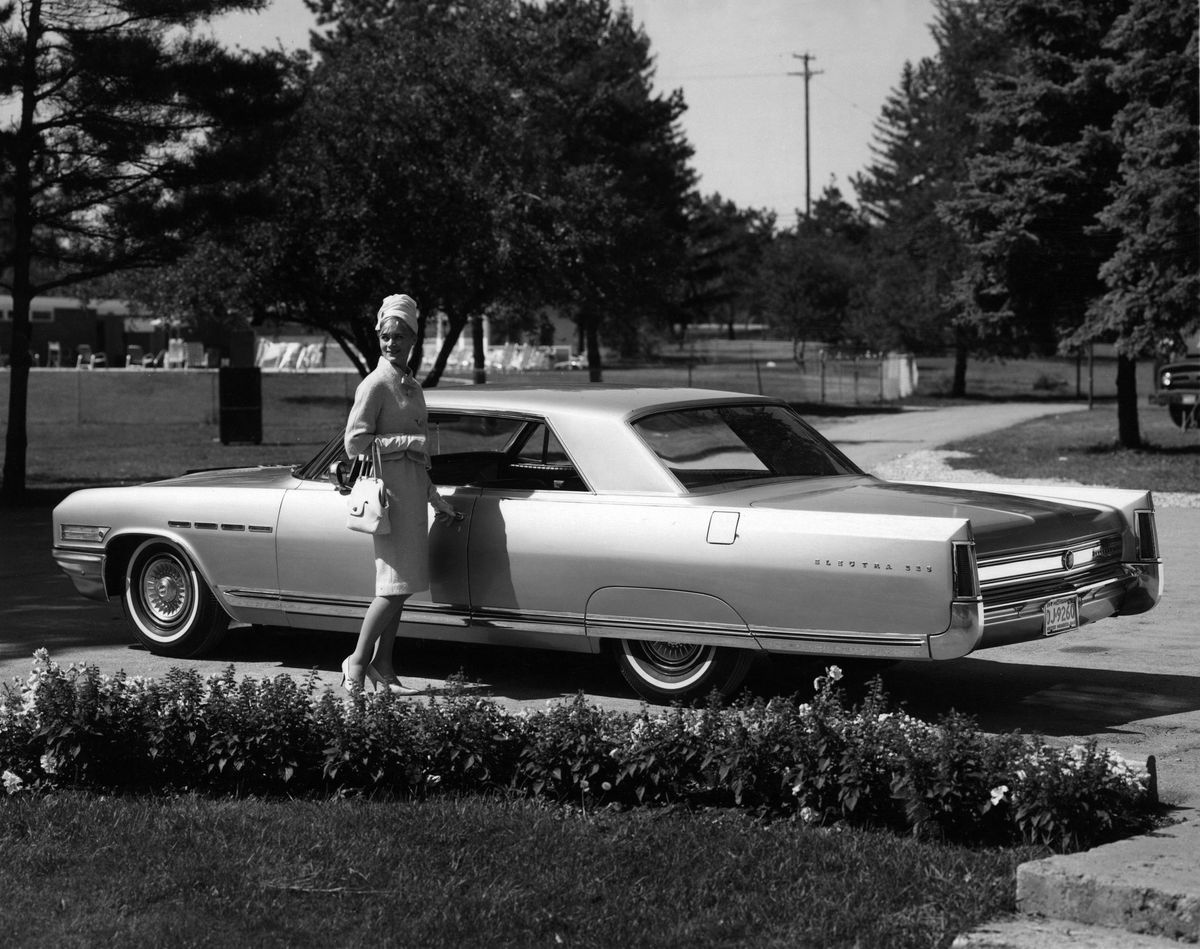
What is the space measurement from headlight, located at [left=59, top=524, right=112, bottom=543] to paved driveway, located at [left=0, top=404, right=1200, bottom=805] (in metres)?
0.64

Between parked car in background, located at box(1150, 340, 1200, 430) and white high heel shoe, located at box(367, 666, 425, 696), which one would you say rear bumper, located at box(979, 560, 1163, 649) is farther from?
parked car in background, located at box(1150, 340, 1200, 430)

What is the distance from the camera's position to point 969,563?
20.7ft

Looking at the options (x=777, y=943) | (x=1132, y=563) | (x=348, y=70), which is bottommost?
(x=777, y=943)

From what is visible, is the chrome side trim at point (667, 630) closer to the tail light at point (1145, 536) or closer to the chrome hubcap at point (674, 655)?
the chrome hubcap at point (674, 655)

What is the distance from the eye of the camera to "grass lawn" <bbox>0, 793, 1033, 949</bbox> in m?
4.33

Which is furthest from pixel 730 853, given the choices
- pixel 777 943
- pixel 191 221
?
pixel 191 221

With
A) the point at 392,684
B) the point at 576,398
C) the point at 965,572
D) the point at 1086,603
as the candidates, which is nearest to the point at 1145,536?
the point at 1086,603

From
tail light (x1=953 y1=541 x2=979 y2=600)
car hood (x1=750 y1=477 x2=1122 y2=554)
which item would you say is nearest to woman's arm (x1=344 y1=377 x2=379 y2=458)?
car hood (x1=750 y1=477 x2=1122 y2=554)

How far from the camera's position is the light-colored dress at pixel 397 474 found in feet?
23.9

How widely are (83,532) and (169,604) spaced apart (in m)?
0.67

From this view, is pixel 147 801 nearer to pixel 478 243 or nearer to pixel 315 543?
pixel 315 543

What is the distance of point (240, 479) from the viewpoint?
28.3ft

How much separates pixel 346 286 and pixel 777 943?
2146 centimetres

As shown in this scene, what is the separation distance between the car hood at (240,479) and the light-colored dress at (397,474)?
107 cm
